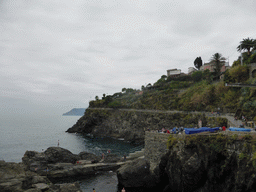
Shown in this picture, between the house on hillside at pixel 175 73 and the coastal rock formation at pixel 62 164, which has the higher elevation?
the house on hillside at pixel 175 73

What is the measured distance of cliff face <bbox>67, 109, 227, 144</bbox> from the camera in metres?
60.5

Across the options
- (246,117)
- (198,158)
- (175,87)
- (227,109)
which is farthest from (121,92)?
(198,158)

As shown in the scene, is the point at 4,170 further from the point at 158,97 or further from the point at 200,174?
the point at 158,97

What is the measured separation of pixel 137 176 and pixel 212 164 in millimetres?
11001

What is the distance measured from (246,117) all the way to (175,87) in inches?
2509

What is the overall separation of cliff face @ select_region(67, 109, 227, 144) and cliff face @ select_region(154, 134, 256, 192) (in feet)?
96.2

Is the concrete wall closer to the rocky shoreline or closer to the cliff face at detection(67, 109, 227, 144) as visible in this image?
the rocky shoreline

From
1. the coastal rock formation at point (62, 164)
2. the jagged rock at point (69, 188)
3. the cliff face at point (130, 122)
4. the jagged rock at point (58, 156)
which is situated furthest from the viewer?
the cliff face at point (130, 122)

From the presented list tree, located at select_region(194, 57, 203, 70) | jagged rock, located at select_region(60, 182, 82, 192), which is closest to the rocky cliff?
jagged rock, located at select_region(60, 182, 82, 192)

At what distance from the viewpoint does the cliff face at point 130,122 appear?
6050 cm

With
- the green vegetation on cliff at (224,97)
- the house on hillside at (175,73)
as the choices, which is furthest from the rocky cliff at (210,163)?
the house on hillside at (175,73)

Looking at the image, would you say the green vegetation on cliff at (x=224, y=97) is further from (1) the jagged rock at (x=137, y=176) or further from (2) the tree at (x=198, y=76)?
(1) the jagged rock at (x=137, y=176)

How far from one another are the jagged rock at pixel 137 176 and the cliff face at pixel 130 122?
28.6 meters

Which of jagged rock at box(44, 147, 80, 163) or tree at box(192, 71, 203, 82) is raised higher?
tree at box(192, 71, 203, 82)
